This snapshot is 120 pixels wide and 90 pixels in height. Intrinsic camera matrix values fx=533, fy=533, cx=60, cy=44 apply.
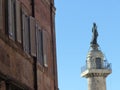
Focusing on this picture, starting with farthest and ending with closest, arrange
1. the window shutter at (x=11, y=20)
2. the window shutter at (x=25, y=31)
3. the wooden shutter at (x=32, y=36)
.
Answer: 1. the wooden shutter at (x=32, y=36)
2. the window shutter at (x=25, y=31)
3. the window shutter at (x=11, y=20)

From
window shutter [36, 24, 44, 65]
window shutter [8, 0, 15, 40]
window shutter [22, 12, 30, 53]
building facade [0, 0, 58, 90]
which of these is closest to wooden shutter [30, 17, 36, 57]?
building facade [0, 0, 58, 90]

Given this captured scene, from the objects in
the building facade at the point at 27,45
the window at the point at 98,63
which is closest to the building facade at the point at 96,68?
the window at the point at 98,63

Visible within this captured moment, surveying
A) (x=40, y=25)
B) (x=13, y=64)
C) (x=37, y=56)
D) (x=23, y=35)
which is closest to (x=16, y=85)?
(x=13, y=64)

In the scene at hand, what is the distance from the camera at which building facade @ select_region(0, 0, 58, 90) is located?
47.0ft

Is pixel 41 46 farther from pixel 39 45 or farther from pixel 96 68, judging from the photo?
pixel 96 68

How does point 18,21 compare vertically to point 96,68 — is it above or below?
below

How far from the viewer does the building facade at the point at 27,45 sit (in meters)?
14.3

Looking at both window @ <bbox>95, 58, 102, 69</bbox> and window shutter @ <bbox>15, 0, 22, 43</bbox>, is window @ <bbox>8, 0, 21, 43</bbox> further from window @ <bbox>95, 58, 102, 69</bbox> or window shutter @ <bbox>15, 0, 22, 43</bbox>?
window @ <bbox>95, 58, 102, 69</bbox>

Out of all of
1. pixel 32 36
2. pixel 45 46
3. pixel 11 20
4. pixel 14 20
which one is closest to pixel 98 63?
pixel 45 46

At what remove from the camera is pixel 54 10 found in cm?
2083

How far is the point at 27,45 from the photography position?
1644 centimetres

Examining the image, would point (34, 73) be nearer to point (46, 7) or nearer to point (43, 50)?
point (43, 50)

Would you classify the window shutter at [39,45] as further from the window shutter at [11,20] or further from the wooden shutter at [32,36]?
the window shutter at [11,20]

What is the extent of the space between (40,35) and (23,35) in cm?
232
